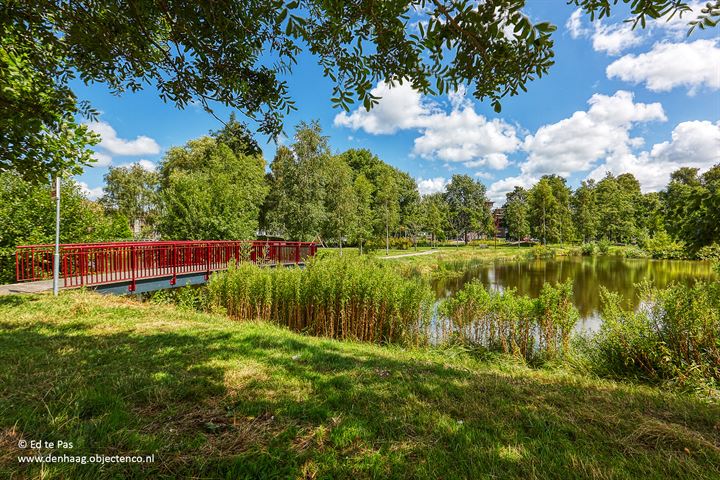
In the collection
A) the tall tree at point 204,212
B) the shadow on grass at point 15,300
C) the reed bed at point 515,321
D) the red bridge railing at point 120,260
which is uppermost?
the tall tree at point 204,212

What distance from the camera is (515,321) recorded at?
636 centimetres

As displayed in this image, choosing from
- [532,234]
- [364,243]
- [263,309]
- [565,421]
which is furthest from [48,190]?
[532,234]

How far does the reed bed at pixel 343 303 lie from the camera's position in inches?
258

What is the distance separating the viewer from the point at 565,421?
2.35 meters

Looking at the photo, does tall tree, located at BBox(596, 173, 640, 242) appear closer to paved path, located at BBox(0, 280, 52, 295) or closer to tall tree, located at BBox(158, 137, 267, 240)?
tall tree, located at BBox(158, 137, 267, 240)

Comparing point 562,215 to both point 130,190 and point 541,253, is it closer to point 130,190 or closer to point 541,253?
point 541,253

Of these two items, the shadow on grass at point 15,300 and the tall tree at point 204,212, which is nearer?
the shadow on grass at point 15,300

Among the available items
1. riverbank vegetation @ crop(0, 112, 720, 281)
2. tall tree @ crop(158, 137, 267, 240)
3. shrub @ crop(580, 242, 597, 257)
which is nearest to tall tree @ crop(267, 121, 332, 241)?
riverbank vegetation @ crop(0, 112, 720, 281)

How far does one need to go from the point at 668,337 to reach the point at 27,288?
12651mm

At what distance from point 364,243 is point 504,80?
1110 inches

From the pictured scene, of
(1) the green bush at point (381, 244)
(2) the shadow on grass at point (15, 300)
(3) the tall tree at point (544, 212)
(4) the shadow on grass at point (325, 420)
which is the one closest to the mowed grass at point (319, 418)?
(4) the shadow on grass at point (325, 420)

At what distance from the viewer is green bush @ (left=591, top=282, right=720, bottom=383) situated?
426 cm

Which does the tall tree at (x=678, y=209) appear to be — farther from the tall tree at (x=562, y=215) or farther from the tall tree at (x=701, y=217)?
the tall tree at (x=562, y=215)

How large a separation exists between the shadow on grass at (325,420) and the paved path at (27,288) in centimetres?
469
